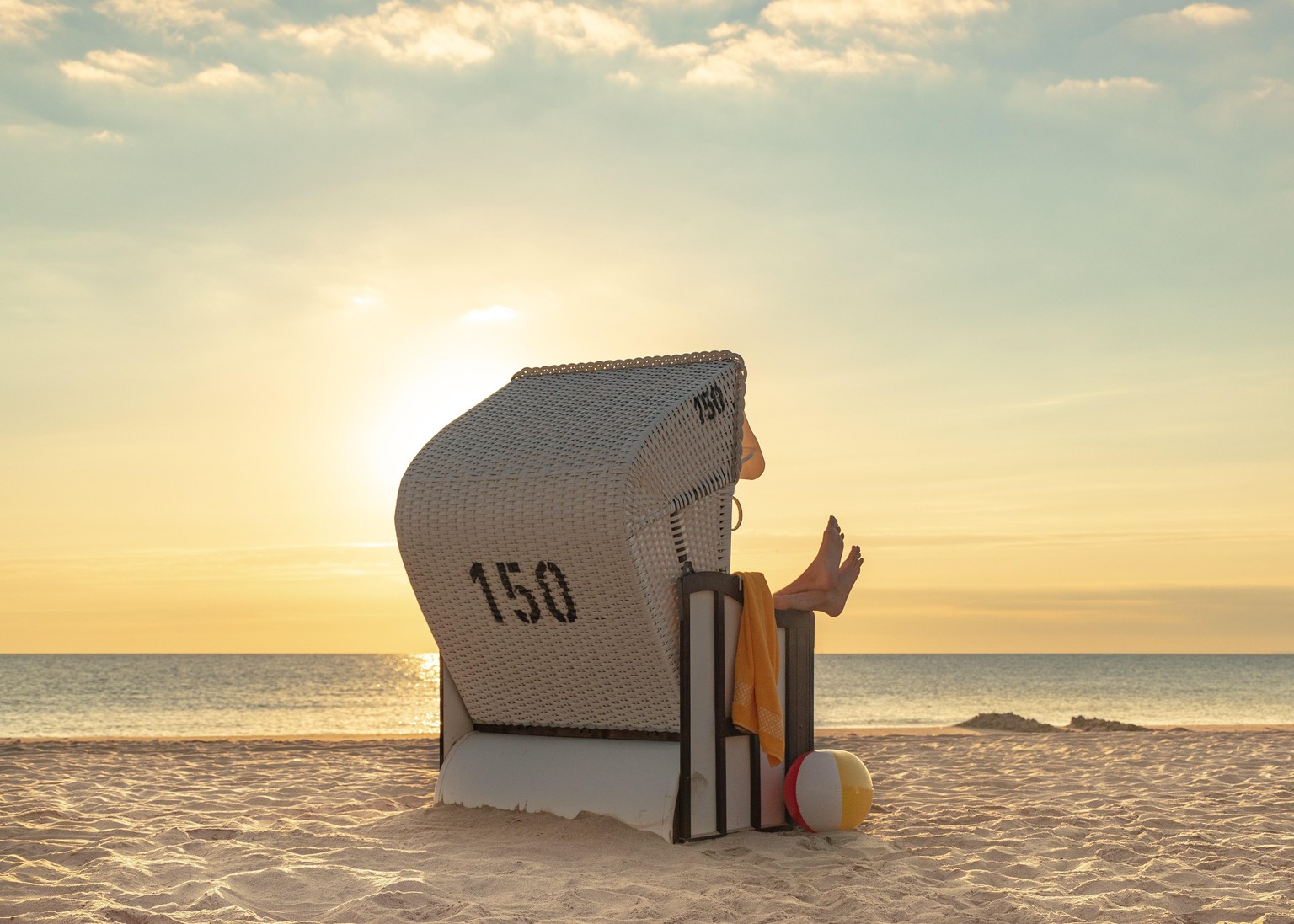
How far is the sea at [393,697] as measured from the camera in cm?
2939

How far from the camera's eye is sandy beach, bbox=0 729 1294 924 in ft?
15.9

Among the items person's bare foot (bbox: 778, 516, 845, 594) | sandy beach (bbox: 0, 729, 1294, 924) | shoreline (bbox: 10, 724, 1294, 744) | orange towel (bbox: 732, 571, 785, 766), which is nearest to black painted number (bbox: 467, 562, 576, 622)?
orange towel (bbox: 732, 571, 785, 766)

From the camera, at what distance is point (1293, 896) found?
532cm

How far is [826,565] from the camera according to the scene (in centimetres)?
695

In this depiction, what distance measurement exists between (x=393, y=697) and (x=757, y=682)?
37806 mm

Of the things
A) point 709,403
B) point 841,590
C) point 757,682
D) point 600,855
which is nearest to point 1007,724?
point 841,590

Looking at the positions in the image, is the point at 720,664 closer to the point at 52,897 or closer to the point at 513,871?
the point at 513,871

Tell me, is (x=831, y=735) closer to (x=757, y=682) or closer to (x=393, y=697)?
(x=757, y=682)

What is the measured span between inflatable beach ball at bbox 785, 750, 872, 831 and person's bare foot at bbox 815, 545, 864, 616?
868 mm

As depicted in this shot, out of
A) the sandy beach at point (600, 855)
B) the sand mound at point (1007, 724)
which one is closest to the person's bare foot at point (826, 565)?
the sandy beach at point (600, 855)

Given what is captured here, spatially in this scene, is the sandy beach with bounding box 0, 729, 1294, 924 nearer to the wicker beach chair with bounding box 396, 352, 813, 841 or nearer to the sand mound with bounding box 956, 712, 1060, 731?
the wicker beach chair with bounding box 396, 352, 813, 841

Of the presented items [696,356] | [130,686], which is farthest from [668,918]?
[130,686]

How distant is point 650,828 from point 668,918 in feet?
4.52

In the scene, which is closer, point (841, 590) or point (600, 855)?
point (600, 855)
